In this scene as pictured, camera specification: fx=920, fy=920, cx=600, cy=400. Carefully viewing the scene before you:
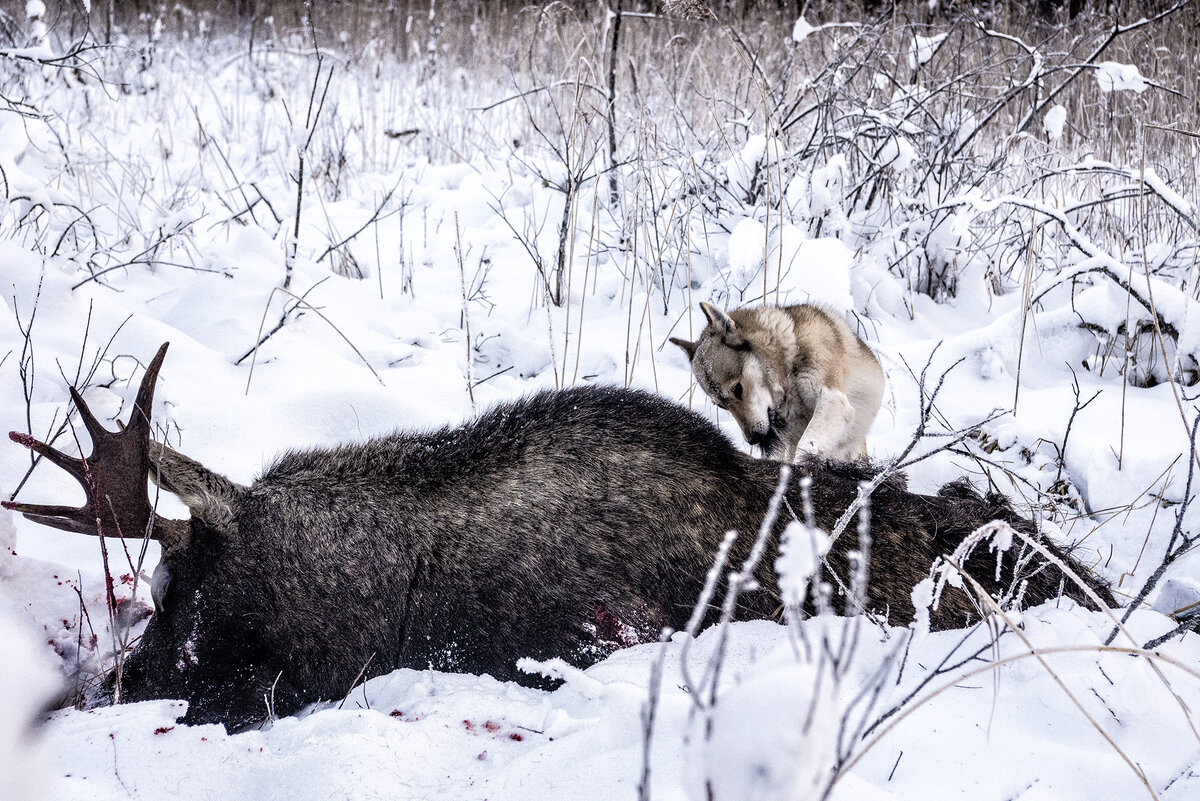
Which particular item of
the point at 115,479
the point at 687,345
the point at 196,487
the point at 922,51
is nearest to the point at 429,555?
the point at 196,487

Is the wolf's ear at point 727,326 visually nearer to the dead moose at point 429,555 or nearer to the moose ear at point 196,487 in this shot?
the dead moose at point 429,555

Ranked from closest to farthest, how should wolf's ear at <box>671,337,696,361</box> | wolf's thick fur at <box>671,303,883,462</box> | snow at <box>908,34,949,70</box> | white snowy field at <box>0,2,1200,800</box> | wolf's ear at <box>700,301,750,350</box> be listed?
white snowy field at <box>0,2,1200,800</box> < wolf's thick fur at <box>671,303,883,462</box> < wolf's ear at <box>700,301,750,350</box> < wolf's ear at <box>671,337,696,361</box> < snow at <box>908,34,949,70</box>

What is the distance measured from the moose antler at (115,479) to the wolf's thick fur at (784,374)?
107 inches

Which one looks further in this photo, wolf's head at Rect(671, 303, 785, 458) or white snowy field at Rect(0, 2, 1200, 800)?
wolf's head at Rect(671, 303, 785, 458)

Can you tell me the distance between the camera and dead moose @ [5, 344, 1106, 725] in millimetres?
2783

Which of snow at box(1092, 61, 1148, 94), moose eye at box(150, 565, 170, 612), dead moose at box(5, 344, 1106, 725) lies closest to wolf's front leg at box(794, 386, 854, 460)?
dead moose at box(5, 344, 1106, 725)

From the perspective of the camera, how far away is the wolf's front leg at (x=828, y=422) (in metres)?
4.18

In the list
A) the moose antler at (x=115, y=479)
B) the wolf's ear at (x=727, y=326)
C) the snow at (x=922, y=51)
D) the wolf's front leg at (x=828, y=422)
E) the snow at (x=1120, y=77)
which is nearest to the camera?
the moose antler at (x=115, y=479)

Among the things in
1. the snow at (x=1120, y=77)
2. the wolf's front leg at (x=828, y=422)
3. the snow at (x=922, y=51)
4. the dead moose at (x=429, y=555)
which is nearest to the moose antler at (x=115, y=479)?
the dead moose at (x=429, y=555)

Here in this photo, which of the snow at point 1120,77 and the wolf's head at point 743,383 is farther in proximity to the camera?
the snow at point 1120,77

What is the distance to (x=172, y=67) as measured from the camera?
42.9 feet

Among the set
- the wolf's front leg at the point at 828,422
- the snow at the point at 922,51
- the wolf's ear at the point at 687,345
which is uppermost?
the snow at the point at 922,51

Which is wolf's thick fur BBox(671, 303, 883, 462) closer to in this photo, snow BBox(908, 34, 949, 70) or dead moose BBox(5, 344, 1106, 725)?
dead moose BBox(5, 344, 1106, 725)

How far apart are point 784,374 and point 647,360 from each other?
976 millimetres
